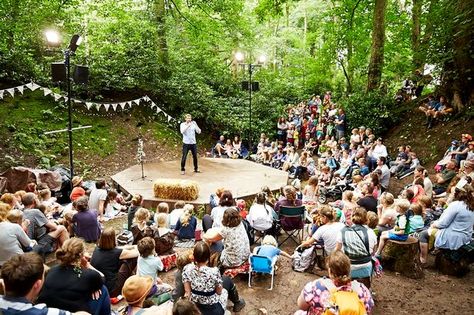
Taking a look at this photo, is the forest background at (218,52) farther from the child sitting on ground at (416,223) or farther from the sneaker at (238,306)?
the sneaker at (238,306)

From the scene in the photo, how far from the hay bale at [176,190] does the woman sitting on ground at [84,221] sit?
7.63 feet

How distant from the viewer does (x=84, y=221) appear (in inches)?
220

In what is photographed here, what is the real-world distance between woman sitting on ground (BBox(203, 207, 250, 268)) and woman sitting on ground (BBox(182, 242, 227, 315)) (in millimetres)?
1156

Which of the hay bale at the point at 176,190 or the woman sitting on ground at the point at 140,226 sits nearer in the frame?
the woman sitting on ground at the point at 140,226

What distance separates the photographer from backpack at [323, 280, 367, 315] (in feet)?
8.60

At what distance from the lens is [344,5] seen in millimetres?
14516

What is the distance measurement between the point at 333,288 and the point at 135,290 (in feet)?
5.02

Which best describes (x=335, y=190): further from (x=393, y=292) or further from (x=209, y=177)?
(x=393, y=292)

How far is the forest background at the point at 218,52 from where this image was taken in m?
11.0

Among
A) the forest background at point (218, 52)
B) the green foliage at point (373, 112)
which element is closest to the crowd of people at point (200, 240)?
the green foliage at point (373, 112)

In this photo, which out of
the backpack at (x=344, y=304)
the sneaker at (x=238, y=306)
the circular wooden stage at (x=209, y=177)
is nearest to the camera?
Result: the backpack at (x=344, y=304)

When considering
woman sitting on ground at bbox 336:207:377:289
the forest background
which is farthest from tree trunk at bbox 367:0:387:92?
woman sitting on ground at bbox 336:207:377:289

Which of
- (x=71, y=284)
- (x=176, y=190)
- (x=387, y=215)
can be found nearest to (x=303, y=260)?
(x=387, y=215)

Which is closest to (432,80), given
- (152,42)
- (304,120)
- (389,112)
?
(389,112)
